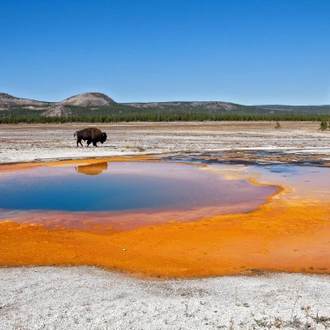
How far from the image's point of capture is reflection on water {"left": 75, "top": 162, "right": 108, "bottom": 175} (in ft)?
61.7

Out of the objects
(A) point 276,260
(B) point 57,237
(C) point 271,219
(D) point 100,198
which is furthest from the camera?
(D) point 100,198

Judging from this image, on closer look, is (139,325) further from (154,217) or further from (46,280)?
(154,217)

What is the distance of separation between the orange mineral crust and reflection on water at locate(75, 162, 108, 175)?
9.21 metres

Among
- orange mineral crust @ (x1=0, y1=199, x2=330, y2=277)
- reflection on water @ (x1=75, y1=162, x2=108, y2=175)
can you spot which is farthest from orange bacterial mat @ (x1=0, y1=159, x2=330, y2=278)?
reflection on water @ (x1=75, y1=162, x2=108, y2=175)

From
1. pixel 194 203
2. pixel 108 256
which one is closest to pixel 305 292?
pixel 108 256

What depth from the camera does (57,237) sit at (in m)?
8.73

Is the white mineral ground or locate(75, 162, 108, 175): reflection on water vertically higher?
the white mineral ground

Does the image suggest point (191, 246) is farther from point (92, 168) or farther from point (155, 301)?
point (92, 168)

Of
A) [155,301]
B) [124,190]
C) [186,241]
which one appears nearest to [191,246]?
[186,241]

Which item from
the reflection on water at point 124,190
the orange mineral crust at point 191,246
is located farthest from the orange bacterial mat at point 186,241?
the reflection on water at point 124,190

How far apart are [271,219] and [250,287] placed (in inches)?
171

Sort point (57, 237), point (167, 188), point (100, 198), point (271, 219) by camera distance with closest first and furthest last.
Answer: point (57, 237), point (271, 219), point (100, 198), point (167, 188)

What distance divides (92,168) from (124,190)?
6410 millimetres

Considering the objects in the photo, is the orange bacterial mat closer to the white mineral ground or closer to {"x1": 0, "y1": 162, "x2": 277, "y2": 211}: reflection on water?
the white mineral ground
